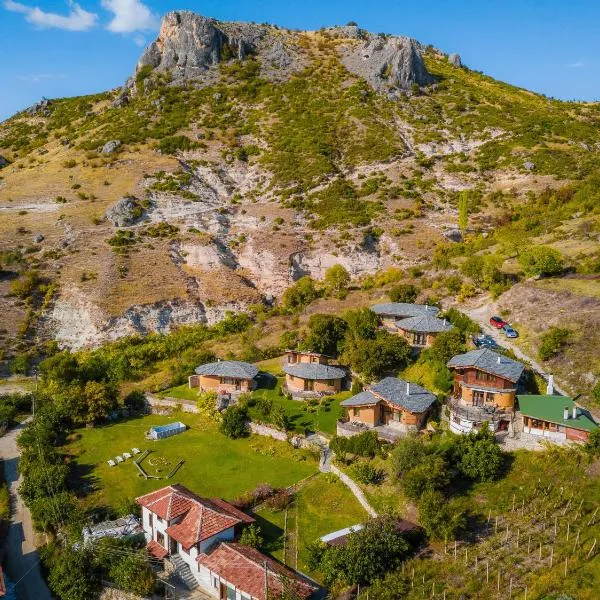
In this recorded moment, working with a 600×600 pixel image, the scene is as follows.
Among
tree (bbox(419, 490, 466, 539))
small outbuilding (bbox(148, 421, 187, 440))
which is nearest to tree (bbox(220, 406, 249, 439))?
small outbuilding (bbox(148, 421, 187, 440))

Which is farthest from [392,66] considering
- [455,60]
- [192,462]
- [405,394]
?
[192,462]

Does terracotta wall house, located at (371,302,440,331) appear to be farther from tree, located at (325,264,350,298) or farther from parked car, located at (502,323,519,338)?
tree, located at (325,264,350,298)

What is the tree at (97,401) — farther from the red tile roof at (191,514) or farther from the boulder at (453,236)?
the boulder at (453,236)

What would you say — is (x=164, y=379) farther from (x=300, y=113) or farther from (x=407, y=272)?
(x=300, y=113)

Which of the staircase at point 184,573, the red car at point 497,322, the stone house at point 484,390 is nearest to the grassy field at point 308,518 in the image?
the staircase at point 184,573

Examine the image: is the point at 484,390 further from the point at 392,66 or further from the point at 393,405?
the point at 392,66
